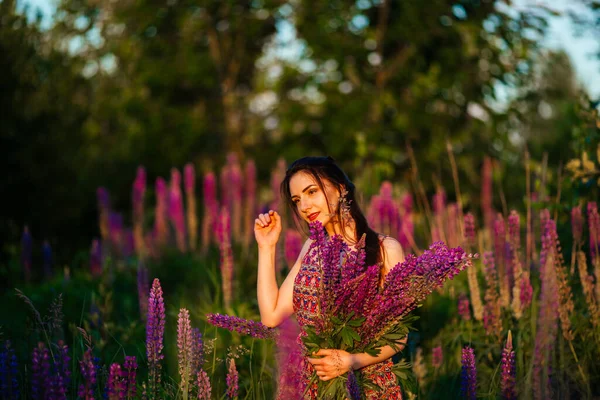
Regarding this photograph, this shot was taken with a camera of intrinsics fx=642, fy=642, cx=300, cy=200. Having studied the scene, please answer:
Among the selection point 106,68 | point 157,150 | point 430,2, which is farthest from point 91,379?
point 106,68

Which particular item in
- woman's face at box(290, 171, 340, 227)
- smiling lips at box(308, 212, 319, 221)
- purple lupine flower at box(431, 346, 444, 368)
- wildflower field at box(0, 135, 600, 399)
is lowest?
purple lupine flower at box(431, 346, 444, 368)

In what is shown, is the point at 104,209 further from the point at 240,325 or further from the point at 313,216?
the point at 240,325

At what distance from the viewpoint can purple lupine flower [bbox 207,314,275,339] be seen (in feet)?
8.33

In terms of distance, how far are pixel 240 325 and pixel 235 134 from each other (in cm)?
1220

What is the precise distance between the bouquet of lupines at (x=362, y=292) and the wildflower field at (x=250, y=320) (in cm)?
18

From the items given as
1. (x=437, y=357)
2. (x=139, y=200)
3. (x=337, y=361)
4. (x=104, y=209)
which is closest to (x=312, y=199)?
(x=337, y=361)

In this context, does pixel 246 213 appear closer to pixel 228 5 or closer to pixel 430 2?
pixel 430 2

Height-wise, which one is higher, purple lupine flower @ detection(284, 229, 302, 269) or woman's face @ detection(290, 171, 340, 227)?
woman's face @ detection(290, 171, 340, 227)

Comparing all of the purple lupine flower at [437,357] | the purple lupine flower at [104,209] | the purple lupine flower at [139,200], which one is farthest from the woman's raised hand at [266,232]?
the purple lupine flower at [104,209]

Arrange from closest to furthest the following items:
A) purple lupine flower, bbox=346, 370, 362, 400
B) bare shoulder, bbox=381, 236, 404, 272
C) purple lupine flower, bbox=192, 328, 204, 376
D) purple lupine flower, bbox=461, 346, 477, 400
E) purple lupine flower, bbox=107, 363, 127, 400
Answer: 1. purple lupine flower, bbox=107, 363, 127, 400
2. purple lupine flower, bbox=346, 370, 362, 400
3. purple lupine flower, bbox=461, 346, 477, 400
4. purple lupine flower, bbox=192, 328, 204, 376
5. bare shoulder, bbox=381, 236, 404, 272

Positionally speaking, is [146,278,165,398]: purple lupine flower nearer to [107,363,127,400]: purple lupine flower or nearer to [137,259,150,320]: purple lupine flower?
[107,363,127,400]: purple lupine flower

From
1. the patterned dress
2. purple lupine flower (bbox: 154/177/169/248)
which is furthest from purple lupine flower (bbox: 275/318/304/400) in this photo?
purple lupine flower (bbox: 154/177/169/248)

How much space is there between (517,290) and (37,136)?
21.7ft

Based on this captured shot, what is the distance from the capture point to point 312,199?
3.03 meters
